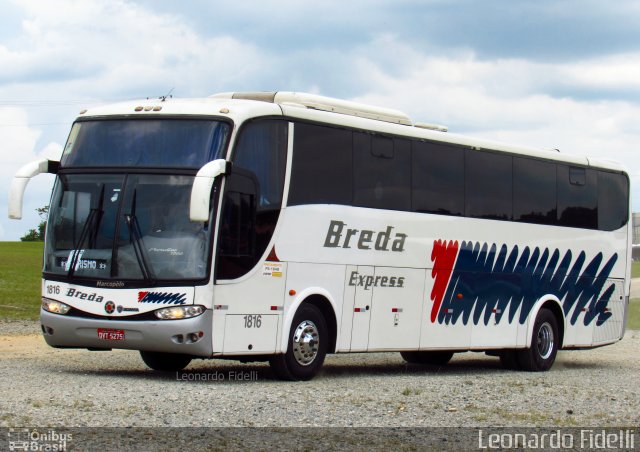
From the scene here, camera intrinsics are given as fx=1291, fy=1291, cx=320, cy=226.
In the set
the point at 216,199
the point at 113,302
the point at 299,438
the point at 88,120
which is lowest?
the point at 299,438

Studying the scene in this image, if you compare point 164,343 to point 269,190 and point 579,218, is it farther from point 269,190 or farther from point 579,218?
point 579,218

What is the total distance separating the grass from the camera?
3508cm

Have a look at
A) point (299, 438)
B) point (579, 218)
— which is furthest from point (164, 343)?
point (579, 218)

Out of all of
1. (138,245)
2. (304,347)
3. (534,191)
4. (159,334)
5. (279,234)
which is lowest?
(304,347)

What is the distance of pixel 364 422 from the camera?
12125 millimetres

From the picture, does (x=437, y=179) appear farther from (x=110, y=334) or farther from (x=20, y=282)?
(x=20, y=282)

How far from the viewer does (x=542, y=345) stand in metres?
22.3

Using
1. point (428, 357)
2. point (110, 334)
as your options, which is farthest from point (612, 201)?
point (110, 334)

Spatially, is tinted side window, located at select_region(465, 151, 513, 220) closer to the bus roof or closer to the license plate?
the bus roof

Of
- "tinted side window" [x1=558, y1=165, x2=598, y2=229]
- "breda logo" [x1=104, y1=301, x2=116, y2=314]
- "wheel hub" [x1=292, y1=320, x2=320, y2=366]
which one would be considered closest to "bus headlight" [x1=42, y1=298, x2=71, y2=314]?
"breda logo" [x1=104, y1=301, x2=116, y2=314]

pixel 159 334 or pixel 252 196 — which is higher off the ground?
pixel 252 196

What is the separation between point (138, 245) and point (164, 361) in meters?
3.08

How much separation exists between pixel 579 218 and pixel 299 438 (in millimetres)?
13302

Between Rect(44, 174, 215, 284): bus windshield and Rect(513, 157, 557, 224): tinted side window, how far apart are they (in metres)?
7.74
